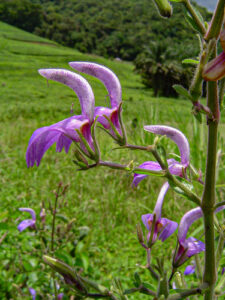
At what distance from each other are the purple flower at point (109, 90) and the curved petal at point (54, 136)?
0.12 ft

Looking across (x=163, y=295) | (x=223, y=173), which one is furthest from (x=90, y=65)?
(x=223, y=173)

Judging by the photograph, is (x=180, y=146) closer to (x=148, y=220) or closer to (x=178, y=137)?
(x=178, y=137)

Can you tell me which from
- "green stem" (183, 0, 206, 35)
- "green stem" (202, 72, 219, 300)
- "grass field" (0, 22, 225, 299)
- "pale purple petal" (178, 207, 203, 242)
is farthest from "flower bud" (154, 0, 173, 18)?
"pale purple petal" (178, 207, 203, 242)

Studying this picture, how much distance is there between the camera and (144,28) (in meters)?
4.89

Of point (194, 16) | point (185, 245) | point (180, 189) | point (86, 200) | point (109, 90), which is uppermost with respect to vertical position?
point (194, 16)

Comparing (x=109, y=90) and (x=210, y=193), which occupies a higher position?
(x=109, y=90)

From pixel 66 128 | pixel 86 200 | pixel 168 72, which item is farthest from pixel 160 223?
pixel 86 200

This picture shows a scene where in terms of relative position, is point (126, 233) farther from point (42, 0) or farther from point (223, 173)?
point (42, 0)

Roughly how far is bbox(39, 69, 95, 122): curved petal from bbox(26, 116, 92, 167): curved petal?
2 cm

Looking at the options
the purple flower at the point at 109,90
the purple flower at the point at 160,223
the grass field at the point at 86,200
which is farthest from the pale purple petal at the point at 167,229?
the grass field at the point at 86,200

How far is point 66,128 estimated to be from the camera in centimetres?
47

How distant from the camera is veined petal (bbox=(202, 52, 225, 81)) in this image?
299mm

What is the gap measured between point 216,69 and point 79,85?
269mm

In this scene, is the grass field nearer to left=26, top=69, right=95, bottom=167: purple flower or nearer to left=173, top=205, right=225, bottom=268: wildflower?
left=26, top=69, right=95, bottom=167: purple flower
